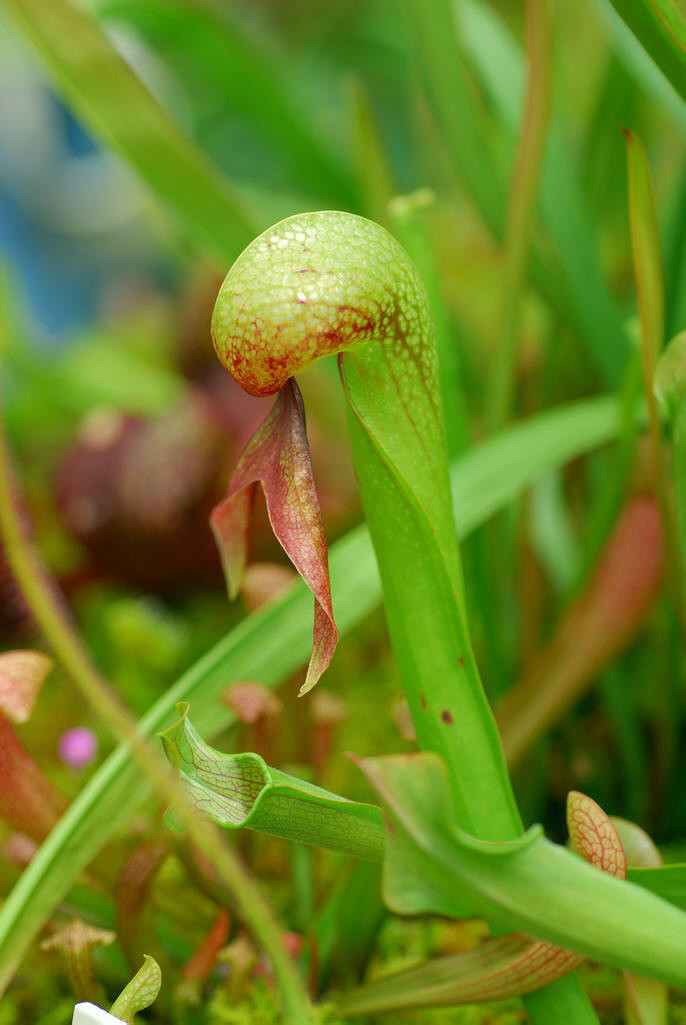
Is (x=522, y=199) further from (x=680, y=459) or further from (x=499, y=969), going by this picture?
(x=499, y=969)

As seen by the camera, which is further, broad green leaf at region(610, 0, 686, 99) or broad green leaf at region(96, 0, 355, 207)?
broad green leaf at region(96, 0, 355, 207)

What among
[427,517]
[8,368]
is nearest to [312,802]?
[427,517]

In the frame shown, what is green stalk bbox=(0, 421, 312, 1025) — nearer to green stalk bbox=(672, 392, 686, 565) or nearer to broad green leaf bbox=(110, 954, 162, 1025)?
broad green leaf bbox=(110, 954, 162, 1025)

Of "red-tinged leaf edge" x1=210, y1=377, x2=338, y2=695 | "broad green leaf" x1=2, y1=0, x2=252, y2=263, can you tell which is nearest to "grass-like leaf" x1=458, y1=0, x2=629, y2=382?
"broad green leaf" x1=2, y1=0, x2=252, y2=263

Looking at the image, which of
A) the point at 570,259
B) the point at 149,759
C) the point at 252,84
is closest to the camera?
the point at 149,759

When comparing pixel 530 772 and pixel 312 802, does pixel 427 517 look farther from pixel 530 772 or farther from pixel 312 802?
pixel 530 772

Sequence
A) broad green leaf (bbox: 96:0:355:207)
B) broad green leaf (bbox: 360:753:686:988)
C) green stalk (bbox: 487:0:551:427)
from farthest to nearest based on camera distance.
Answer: broad green leaf (bbox: 96:0:355:207)
green stalk (bbox: 487:0:551:427)
broad green leaf (bbox: 360:753:686:988)

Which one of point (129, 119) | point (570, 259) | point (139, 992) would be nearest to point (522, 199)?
point (570, 259)
